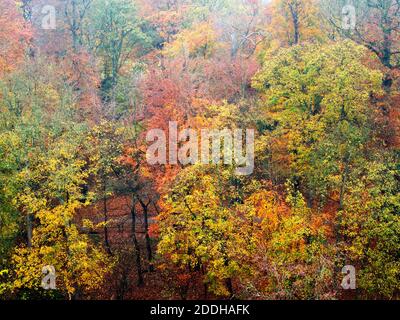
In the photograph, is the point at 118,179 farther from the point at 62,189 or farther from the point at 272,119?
the point at 272,119

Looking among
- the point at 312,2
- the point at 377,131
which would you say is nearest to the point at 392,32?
the point at 312,2

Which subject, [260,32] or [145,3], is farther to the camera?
[145,3]
